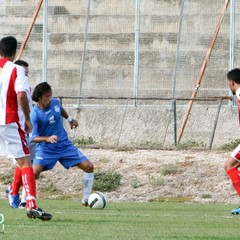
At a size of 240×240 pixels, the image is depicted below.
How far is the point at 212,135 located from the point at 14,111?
13.2 metres

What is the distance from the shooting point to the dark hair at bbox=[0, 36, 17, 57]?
1241 cm

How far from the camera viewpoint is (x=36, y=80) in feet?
90.3

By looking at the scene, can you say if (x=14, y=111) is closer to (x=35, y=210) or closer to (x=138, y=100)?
(x=35, y=210)

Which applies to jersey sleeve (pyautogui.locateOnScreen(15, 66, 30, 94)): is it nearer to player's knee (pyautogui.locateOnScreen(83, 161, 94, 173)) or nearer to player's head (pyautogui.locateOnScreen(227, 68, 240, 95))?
player's head (pyautogui.locateOnScreen(227, 68, 240, 95))

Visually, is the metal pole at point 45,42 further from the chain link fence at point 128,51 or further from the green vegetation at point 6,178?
the green vegetation at point 6,178

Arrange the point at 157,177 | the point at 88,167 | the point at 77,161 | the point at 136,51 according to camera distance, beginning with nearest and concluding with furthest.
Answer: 1. the point at 77,161
2. the point at 88,167
3. the point at 157,177
4. the point at 136,51

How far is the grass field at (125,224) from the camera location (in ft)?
34.7

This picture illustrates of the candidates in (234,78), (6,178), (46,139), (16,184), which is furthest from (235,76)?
(6,178)

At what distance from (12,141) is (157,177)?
8.48 metres

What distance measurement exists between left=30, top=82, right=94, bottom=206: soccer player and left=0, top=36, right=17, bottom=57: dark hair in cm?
298

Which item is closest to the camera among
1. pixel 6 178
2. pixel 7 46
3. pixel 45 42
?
pixel 7 46

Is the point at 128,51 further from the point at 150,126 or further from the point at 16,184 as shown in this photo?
the point at 16,184

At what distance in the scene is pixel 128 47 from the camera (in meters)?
27.6

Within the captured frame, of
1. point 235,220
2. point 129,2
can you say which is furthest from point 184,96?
point 235,220
